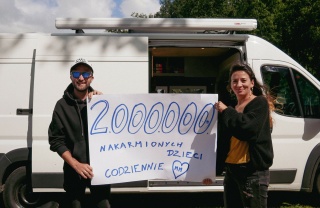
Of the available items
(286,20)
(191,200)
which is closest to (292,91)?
(191,200)

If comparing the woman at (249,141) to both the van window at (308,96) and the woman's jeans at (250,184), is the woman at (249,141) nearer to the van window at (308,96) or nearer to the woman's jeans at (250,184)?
the woman's jeans at (250,184)

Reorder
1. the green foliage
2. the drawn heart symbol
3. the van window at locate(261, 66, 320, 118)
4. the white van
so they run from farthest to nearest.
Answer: the green foliage, the van window at locate(261, 66, 320, 118), the white van, the drawn heart symbol

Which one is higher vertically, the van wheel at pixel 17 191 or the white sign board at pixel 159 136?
the white sign board at pixel 159 136

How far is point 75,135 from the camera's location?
9.44ft

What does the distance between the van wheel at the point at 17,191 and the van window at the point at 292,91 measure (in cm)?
379

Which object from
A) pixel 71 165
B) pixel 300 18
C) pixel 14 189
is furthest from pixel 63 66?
pixel 300 18

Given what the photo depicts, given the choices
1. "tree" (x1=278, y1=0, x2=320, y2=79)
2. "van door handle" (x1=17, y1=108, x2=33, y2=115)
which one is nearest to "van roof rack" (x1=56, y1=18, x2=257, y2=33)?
"van door handle" (x1=17, y1=108, x2=33, y2=115)

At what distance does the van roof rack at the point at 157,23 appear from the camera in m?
5.04

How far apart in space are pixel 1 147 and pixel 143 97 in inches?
105

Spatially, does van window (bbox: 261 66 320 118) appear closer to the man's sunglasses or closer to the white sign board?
the white sign board

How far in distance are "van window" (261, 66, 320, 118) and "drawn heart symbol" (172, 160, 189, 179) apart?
247 cm

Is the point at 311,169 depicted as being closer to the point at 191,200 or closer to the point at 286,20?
the point at 191,200

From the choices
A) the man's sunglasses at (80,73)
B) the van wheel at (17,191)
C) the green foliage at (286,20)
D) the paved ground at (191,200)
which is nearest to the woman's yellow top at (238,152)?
the man's sunglasses at (80,73)

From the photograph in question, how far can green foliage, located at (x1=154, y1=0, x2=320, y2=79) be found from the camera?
15.8 m
